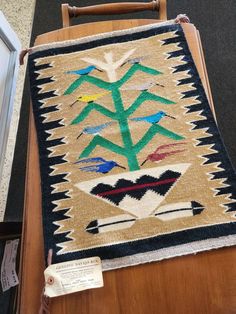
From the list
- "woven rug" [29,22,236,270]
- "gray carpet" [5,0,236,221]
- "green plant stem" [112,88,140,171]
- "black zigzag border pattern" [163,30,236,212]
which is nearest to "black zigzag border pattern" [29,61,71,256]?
"woven rug" [29,22,236,270]

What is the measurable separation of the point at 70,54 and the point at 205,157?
0.45m

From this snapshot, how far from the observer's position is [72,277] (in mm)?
616

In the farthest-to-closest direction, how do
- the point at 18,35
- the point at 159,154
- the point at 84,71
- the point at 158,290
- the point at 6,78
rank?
the point at 18,35, the point at 6,78, the point at 84,71, the point at 159,154, the point at 158,290

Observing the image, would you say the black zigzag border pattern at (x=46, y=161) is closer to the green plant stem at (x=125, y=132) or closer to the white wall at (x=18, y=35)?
the green plant stem at (x=125, y=132)

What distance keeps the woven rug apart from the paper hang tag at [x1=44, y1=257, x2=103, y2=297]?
0.02 m

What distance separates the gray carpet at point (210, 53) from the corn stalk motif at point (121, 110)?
0.61 m

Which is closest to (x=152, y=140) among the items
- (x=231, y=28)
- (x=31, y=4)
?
(x=231, y=28)

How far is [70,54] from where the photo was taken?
0.90m

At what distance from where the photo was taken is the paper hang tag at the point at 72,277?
2.00 feet

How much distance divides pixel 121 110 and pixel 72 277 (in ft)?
1.26

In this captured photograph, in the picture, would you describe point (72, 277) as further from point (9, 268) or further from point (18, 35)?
point (18, 35)

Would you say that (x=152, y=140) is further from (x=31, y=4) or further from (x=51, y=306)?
(x=31, y=4)

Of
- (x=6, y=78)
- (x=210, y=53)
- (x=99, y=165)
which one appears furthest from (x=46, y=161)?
(x=210, y=53)

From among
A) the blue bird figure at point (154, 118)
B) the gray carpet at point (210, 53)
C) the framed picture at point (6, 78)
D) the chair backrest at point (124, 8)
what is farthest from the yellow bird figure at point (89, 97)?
the gray carpet at point (210, 53)
